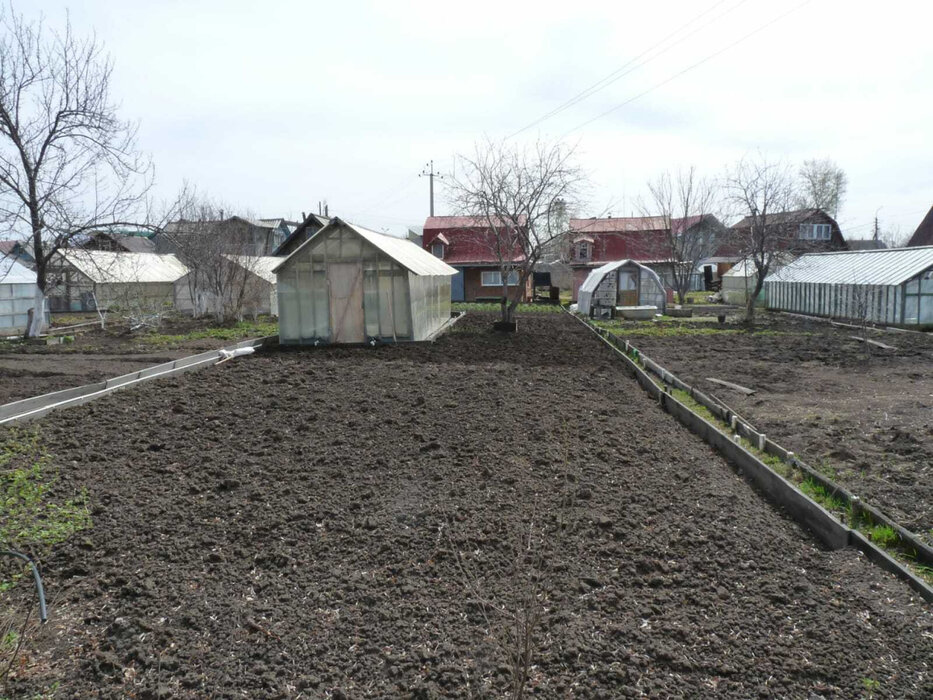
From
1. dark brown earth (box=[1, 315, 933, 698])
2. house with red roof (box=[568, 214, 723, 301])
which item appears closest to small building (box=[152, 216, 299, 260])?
dark brown earth (box=[1, 315, 933, 698])

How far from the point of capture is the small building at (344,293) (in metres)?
16.8

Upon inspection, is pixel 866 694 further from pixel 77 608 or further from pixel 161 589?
pixel 77 608

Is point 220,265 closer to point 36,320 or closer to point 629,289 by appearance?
point 36,320

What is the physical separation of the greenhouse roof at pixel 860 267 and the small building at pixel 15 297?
85.9ft

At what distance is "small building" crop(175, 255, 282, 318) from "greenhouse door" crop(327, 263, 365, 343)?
7.42 meters

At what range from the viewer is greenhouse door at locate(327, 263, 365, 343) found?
16938 mm

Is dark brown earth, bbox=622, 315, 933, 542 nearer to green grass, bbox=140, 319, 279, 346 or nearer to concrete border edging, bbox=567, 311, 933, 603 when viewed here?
concrete border edging, bbox=567, 311, 933, 603

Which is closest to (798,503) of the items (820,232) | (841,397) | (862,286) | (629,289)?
(841,397)

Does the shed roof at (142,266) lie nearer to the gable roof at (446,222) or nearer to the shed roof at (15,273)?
the shed roof at (15,273)

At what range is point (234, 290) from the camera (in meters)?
26.1

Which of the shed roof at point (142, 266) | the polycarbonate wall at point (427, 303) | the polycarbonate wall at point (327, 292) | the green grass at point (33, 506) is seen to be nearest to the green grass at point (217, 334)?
the polycarbonate wall at point (327, 292)

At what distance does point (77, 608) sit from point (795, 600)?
4.34 meters

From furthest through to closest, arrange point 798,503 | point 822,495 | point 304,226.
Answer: point 304,226 → point 822,495 → point 798,503

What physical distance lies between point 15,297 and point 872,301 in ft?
88.9
